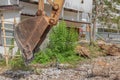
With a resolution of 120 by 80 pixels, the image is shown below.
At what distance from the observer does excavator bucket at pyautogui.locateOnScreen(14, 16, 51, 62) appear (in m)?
9.29

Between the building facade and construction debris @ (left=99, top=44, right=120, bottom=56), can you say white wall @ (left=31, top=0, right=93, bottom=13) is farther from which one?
the building facade

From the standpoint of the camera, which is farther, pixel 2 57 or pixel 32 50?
pixel 2 57

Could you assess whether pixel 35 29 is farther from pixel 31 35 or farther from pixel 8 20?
pixel 8 20

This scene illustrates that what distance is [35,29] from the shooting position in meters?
9.39

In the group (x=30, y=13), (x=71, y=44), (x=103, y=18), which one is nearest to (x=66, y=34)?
(x=71, y=44)

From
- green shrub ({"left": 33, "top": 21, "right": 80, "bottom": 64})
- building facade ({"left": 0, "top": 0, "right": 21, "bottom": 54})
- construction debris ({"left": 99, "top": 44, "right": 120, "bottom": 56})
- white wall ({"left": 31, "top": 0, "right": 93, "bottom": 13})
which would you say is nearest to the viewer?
building facade ({"left": 0, "top": 0, "right": 21, "bottom": 54})

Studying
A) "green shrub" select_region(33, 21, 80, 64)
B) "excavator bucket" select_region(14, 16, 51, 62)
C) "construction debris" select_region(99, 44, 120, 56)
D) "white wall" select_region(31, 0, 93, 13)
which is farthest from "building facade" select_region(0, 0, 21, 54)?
"white wall" select_region(31, 0, 93, 13)

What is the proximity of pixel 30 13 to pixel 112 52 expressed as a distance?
965cm

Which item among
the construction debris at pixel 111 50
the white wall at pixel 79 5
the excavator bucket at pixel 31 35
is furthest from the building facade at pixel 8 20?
the white wall at pixel 79 5

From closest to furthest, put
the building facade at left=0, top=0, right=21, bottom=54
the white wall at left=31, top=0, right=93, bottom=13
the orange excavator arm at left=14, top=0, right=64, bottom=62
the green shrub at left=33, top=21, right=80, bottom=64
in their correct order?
the orange excavator arm at left=14, top=0, right=64, bottom=62 → the building facade at left=0, top=0, right=21, bottom=54 → the green shrub at left=33, top=21, right=80, bottom=64 → the white wall at left=31, top=0, right=93, bottom=13

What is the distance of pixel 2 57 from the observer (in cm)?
1884

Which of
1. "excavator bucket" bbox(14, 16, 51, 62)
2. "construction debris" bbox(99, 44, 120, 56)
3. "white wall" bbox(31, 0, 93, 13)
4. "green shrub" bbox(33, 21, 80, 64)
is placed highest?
"white wall" bbox(31, 0, 93, 13)

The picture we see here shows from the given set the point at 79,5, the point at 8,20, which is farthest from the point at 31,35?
the point at 79,5

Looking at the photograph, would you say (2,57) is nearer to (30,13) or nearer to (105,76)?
(105,76)
